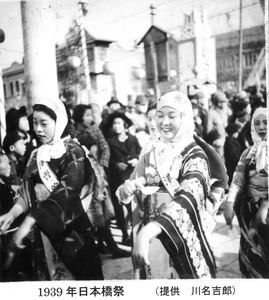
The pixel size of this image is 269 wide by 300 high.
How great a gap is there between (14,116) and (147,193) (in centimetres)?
95

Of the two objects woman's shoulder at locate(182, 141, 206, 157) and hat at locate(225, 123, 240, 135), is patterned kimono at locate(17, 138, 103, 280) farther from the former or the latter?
hat at locate(225, 123, 240, 135)

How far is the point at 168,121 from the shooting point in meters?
1.51

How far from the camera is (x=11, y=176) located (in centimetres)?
178

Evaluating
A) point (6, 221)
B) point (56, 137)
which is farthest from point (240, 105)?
point (6, 221)

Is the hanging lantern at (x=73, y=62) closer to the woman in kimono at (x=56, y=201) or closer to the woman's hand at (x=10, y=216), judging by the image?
the woman in kimono at (x=56, y=201)

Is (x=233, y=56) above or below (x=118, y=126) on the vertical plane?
above

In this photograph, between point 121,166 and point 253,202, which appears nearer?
point 253,202

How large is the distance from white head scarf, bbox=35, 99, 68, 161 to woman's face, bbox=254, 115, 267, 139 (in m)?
0.87

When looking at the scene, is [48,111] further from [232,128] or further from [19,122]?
[232,128]

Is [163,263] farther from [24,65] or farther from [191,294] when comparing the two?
[24,65]

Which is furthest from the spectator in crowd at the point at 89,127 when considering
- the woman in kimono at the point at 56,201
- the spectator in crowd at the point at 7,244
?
the spectator in crowd at the point at 7,244

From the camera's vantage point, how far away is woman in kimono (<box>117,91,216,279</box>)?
1.44 meters

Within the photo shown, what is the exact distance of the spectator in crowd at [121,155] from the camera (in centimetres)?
187

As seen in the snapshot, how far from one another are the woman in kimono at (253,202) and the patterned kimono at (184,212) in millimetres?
185
